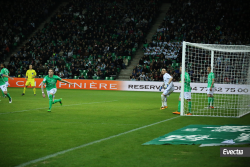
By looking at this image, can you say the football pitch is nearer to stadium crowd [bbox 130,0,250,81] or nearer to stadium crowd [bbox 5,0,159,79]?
stadium crowd [bbox 130,0,250,81]

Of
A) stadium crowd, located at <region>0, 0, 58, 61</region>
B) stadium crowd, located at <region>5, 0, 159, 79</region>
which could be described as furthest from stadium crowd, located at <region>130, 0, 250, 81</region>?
stadium crowd, located at <region>0, 0, 58, 61</region>

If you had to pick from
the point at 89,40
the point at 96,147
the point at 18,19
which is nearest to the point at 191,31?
the point at 89,40

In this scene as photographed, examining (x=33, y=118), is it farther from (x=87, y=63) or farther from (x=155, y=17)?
(x=155, y=17)

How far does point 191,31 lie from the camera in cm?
3356

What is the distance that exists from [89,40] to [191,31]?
11623 mm

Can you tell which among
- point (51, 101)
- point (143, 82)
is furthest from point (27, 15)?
point (51, 101)

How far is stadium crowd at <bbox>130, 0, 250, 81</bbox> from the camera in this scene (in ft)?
99.8

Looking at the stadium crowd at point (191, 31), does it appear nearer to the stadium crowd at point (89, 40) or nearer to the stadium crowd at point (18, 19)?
the stadium crowd at point (89, 40)

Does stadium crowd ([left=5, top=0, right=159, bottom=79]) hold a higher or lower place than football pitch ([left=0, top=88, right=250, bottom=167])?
higher

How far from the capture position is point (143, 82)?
1155 inches

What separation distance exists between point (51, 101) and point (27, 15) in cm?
3312

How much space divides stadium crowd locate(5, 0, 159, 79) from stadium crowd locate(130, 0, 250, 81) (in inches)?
102

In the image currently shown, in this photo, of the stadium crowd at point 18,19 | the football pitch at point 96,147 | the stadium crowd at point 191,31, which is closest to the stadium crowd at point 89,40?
the stadium crowd at point 18,19

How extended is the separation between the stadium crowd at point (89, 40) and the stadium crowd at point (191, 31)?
8.49 feet
